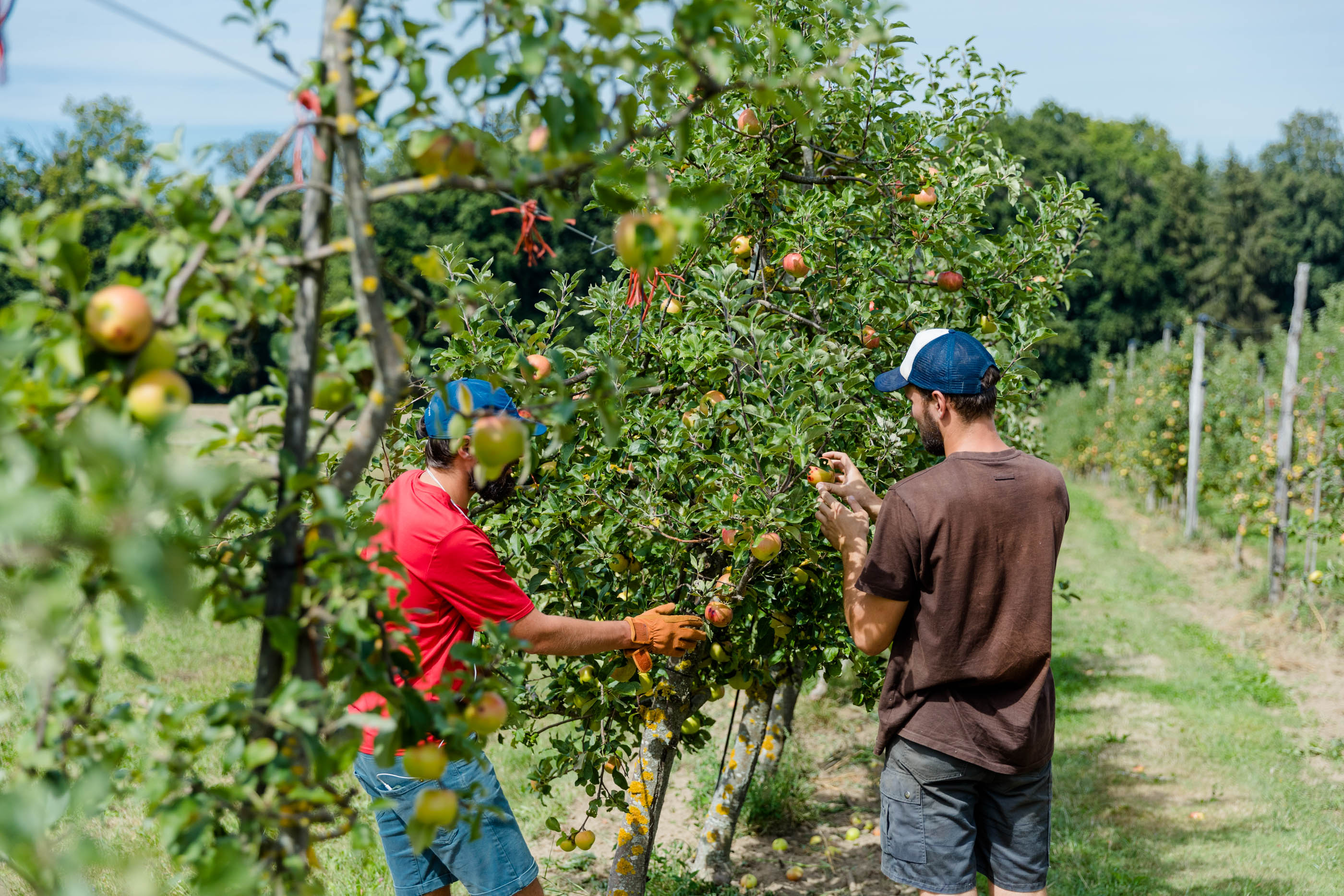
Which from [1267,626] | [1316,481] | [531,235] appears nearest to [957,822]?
[531,235]

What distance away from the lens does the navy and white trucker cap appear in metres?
2.14

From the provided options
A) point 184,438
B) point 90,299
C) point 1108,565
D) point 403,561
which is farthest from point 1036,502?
point 184,438

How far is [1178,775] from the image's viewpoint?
15.8 feet

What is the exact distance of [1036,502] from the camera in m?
2.09

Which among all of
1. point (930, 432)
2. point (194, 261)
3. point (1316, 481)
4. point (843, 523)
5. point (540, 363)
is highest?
point (194, 261)

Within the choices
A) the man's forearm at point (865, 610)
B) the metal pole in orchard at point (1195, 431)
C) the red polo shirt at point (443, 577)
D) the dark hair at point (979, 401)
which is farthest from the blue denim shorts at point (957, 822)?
the metal pole in orchard at point (1195, 431)

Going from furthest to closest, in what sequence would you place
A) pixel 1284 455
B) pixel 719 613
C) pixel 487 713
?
pixel 1284 455 < pixel 719 613 < pixel 487 713

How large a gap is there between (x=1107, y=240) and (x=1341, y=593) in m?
35.2

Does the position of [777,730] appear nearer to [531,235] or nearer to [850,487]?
[850,487]

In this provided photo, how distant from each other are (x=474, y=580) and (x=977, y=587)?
1.04 meters

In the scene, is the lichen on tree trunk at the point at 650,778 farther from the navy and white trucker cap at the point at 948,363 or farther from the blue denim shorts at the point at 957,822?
the navy and white trucker cap at the point at 948,363

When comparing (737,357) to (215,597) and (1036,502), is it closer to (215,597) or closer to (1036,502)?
(1036,502)

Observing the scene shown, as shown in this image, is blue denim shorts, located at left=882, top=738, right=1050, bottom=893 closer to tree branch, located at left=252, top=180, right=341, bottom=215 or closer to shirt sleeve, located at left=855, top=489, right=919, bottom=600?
shirt sleeve, located at left=855, top=489, right=919, bottom=600

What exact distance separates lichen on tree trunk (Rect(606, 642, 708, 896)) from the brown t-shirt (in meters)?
0.75
